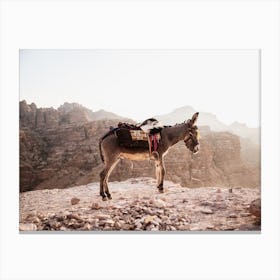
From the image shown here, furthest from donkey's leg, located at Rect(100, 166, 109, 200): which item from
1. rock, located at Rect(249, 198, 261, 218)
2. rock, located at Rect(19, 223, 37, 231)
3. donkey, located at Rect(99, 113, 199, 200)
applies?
rock, located at Rect(249, 198, 261, 218)

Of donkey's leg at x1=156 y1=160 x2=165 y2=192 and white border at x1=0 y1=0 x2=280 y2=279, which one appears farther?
donkey's leg at x1=156 y1=160 x2=165 y2=192

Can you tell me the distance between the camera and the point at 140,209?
3.65 metres

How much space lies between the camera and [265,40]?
3.60 m

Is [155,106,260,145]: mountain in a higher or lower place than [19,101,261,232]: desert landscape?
higher

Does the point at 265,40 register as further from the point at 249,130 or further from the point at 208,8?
the point at 249,130

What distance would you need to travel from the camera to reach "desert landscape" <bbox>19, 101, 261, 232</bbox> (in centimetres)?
363

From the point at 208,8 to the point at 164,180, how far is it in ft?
5.11

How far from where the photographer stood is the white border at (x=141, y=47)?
356cm

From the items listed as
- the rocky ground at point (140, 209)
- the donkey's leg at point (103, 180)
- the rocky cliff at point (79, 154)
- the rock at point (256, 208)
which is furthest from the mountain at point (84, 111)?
the rock at point (256, 208)

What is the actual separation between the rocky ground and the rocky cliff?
0.27 ft

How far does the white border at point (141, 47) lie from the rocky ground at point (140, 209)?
0.09 metres

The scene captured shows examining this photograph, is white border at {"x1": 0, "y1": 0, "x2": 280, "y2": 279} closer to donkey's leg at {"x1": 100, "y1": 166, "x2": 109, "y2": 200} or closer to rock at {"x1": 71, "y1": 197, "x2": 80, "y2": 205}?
rock at {"x1": 71, "y1": 197, "x2": 80, "y2": 205}

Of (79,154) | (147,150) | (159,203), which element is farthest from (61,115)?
(159,203)
